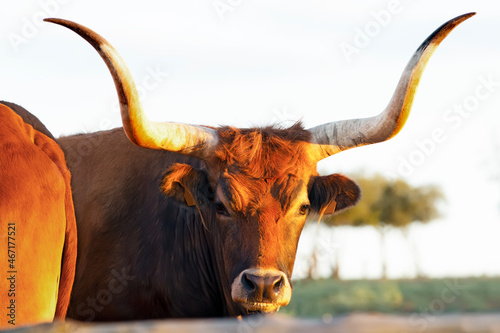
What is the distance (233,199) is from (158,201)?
110 centimetres

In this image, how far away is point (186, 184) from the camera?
19.5ft

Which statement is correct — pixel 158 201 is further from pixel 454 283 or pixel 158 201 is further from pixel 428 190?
pixel 428 190

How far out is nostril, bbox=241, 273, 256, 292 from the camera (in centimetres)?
502

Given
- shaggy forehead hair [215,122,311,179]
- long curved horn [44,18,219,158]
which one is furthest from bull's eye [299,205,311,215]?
long curved horn [44,18,219,158]

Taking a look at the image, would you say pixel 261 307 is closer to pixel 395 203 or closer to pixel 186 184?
pixel 186 184

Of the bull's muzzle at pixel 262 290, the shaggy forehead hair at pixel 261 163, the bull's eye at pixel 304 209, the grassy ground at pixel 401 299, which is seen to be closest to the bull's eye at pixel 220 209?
the shaggy forehead hair at pixel 261 163

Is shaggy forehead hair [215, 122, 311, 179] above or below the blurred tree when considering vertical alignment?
above

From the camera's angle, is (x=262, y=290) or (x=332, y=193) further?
(x=332, y=193)

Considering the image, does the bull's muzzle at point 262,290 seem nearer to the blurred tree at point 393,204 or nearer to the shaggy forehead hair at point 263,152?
the shaggy forehead hair at point 263,152

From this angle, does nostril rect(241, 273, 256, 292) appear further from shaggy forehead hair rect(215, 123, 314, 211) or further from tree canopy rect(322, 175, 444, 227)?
tree canopy rect(322, 175, 444, 227)

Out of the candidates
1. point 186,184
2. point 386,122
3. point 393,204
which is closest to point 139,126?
point 186,184

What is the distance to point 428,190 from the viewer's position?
4194cm

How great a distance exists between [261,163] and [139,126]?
3.62 ft

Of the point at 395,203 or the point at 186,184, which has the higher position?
the point at 186,184
